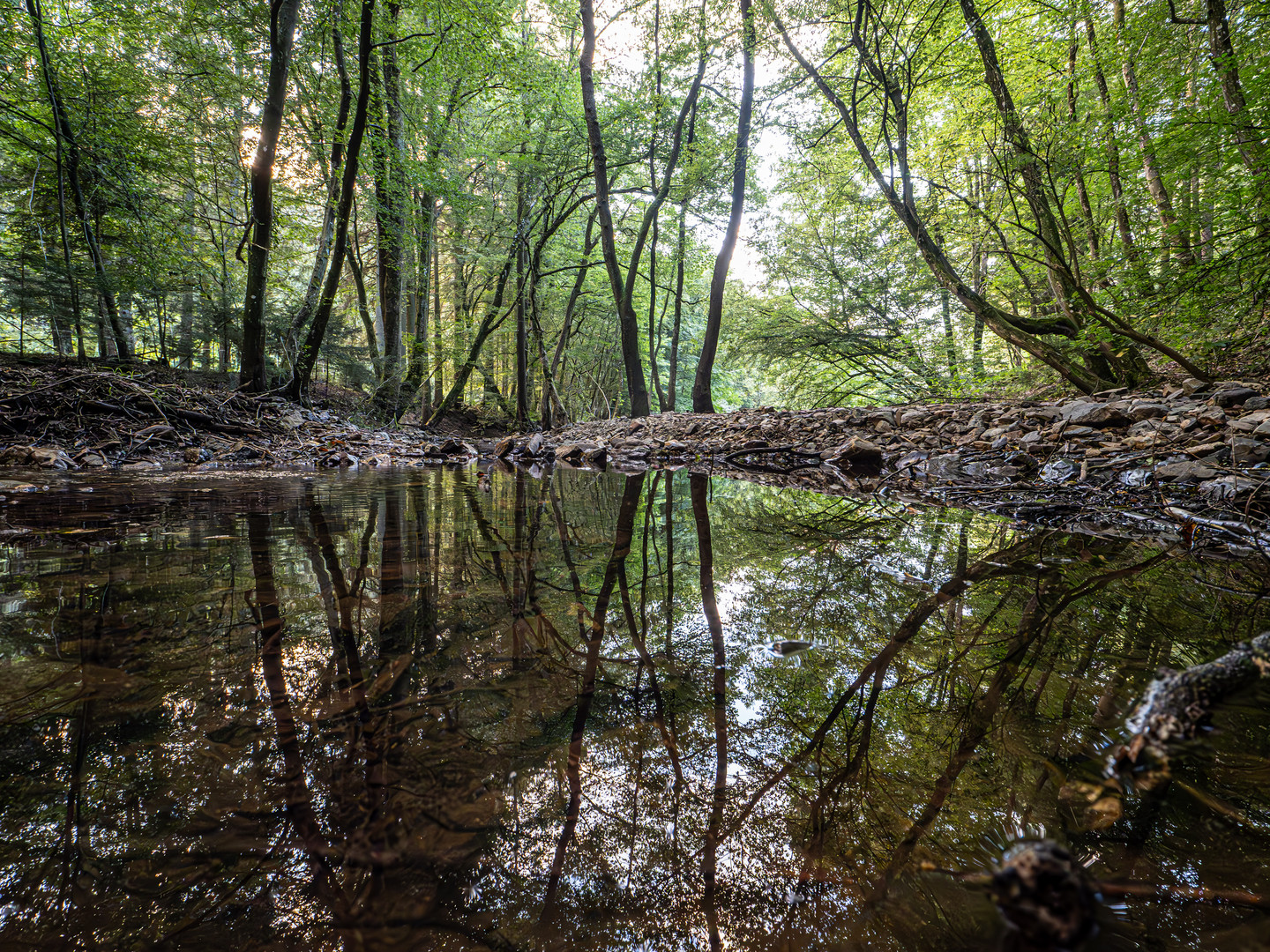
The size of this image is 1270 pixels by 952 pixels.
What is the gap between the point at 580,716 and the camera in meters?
0.86

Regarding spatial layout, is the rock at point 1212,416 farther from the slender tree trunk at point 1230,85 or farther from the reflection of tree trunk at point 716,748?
the reflection of tree trunk at point 716,748

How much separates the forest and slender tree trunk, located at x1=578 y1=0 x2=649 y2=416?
0.17ft

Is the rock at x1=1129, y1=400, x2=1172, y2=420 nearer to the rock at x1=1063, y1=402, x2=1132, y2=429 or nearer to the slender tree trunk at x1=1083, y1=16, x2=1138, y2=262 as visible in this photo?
the rock at x1=1063, y1=402, x2=1132, y2=429

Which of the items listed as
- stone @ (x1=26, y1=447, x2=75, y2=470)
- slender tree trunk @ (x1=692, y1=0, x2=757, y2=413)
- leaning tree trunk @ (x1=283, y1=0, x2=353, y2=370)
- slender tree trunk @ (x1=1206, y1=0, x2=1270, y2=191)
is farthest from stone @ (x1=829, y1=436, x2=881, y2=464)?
leaning tree trunk @ (x1=283, y1=0, x2=353, y2=370)

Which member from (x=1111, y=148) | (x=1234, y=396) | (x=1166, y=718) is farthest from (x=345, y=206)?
(x=1234, y=396)

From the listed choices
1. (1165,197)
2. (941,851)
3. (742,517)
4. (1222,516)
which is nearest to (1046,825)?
(941,851)

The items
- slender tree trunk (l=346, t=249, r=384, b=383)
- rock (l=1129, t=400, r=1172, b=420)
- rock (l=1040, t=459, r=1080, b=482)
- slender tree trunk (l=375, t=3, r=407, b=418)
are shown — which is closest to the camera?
rock (l=1040, t=459, r=1080, b=482)

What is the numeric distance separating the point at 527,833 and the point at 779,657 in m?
0.65

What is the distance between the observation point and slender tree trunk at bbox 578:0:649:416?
26.8ft

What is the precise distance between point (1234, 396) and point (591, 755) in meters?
4.65

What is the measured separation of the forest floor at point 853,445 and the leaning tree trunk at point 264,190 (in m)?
0.61

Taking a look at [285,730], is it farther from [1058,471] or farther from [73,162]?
[73,162]

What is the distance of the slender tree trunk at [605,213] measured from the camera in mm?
8164

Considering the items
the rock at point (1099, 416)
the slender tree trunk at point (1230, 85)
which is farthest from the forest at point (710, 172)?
the rock at point (1099, 416)
